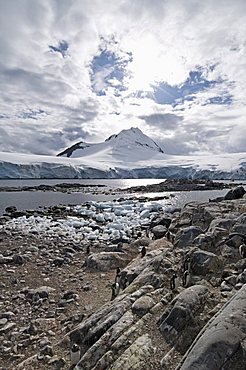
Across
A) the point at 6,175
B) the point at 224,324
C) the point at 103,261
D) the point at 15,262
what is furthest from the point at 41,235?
the point at 6,175

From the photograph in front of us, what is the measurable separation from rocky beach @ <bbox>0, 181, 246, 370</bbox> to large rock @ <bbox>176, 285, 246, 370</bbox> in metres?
0.01

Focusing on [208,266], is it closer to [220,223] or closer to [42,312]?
[220,223]

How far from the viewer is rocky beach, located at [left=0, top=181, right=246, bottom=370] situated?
4559mm

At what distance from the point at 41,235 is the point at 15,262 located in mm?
5984

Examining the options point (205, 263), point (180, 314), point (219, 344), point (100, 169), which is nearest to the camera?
point (219, 344)

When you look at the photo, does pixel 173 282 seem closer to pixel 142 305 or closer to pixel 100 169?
pixel 142 305

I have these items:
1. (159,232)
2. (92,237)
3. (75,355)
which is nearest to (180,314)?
(75,355)

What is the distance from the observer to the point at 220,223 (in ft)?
35.5

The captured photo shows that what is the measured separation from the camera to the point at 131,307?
6.09 meters

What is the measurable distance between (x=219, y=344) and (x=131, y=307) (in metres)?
2.40

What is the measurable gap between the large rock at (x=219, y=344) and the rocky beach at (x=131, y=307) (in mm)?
12

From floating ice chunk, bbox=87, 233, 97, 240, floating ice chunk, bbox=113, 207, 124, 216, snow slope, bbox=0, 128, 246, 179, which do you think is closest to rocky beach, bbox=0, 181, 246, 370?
floating ice chunk, bbox=87, 233, 97, 240

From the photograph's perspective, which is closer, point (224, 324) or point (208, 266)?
point (224, 324)

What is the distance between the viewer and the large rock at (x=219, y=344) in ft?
12.5
